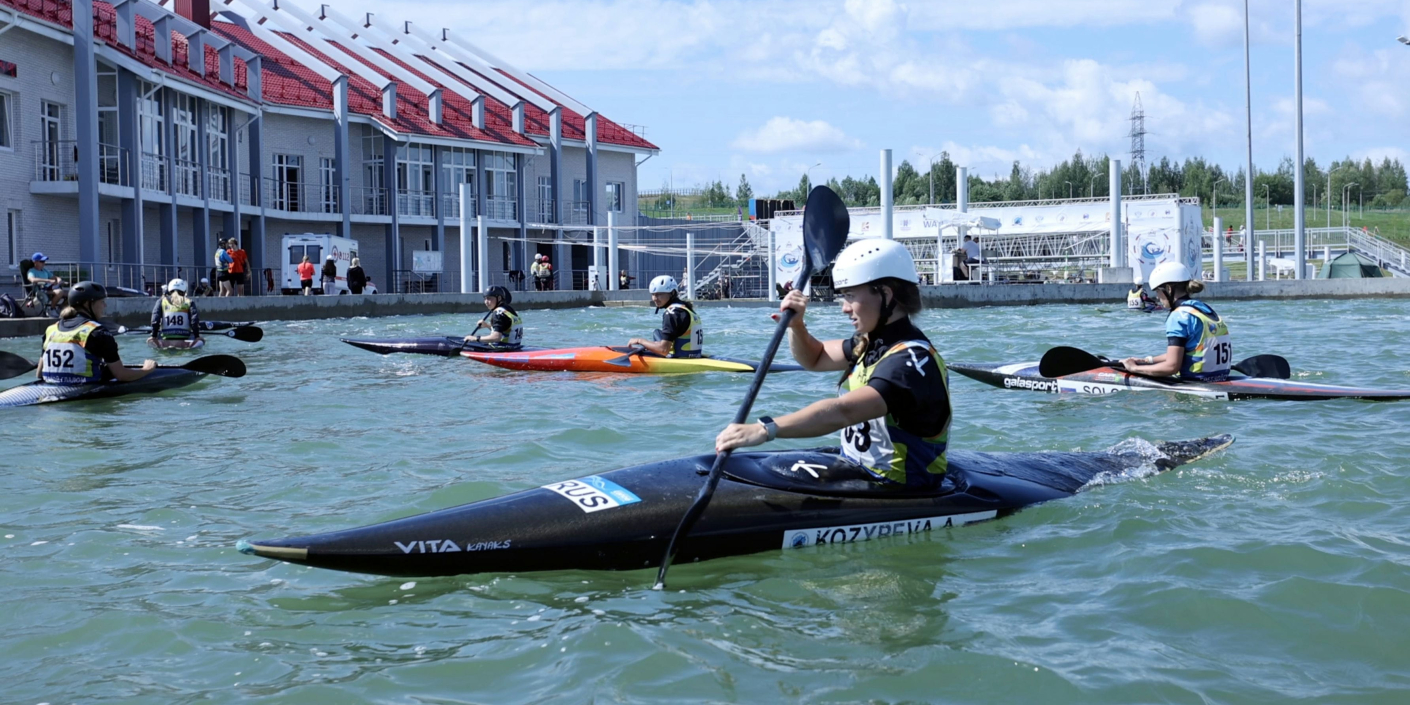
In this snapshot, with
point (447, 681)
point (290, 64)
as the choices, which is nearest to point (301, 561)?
point (447, 681)

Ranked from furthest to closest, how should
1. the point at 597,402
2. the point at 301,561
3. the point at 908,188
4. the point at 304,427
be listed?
1. the point at 908,188
2. the point at 597,402
3. the point at 304,427
4. the point at 301,561

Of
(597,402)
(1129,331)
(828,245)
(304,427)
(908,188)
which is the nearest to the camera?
(828,245)

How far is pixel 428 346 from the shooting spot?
49.6 feet

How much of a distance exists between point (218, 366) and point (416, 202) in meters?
28.3

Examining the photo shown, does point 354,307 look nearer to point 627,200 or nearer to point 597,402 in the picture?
point 597,402

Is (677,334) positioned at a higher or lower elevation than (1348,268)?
lower

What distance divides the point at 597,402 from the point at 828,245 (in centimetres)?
485

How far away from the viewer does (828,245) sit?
6.51m

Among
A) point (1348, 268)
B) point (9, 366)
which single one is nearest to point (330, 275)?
point (9, 366)

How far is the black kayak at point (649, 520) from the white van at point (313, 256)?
2825cm

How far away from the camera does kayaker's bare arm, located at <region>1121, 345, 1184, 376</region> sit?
32.4 feet

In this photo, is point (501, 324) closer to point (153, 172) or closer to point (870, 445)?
point (870, 445)

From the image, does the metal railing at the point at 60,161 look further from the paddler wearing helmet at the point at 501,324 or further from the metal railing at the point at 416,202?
the paddler wearing helmet at the point at 501,324

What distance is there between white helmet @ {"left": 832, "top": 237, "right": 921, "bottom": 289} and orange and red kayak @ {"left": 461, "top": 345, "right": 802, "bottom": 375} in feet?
25.6
